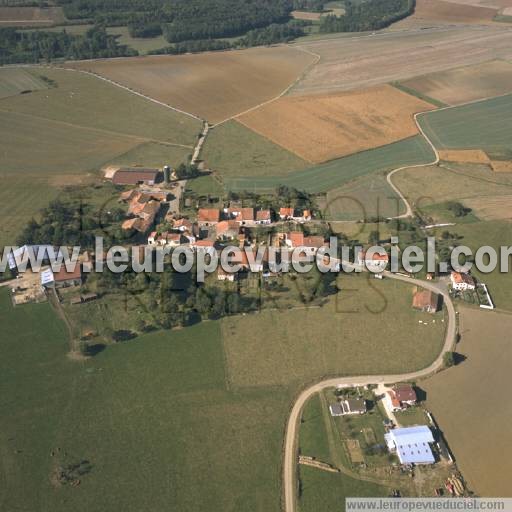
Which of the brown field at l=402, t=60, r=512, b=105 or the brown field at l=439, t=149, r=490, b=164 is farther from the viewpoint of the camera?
the brown field at l=402, t=60, r=512, b=105

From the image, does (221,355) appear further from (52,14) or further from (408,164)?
(52,14)

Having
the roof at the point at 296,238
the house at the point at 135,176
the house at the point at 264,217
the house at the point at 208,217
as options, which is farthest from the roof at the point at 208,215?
the house at the point at 135,176

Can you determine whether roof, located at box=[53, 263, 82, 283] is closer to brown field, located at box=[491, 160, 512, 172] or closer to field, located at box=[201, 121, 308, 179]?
field, located at box=[201, 121, 308, 179]

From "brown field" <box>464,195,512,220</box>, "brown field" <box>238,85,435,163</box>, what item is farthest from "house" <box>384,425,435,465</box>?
"brown field" <box>238,85,435,163</box>

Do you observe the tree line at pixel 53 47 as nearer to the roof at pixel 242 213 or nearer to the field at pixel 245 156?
the field at pixel 245 156

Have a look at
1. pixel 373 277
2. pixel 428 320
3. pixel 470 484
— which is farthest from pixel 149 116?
pixel 470 484

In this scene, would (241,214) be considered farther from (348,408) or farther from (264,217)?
(348,408)
